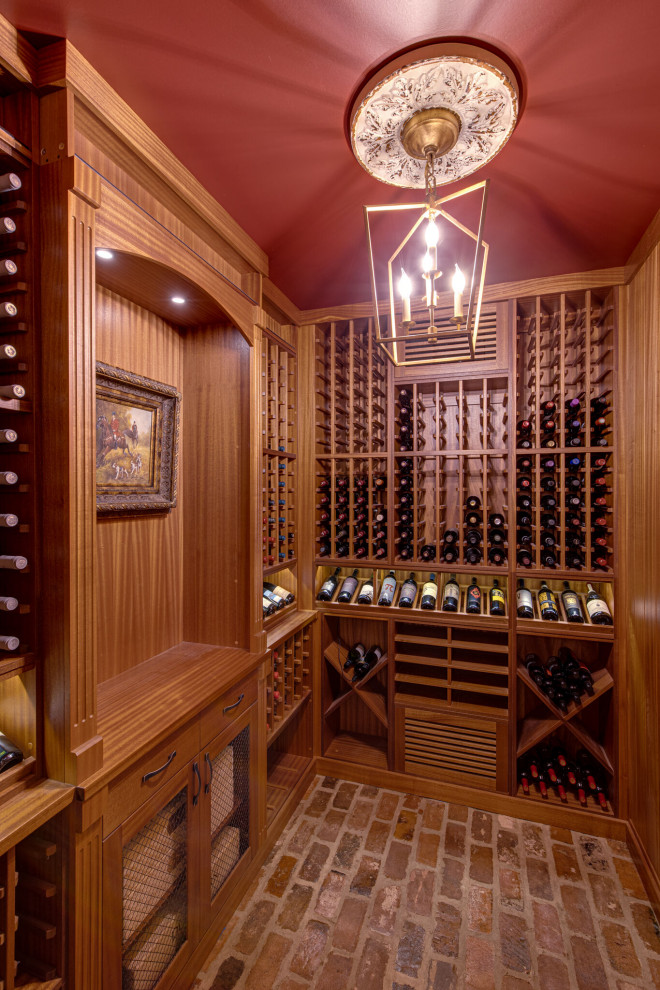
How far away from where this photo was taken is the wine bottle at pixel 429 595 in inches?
105

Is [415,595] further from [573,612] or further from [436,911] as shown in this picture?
[436,911]

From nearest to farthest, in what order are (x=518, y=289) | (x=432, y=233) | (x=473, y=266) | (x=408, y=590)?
(x=432, y=233) < (x=473, y=266) < (x=518, y=289) < (x=408, y=590)

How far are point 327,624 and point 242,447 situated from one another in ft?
4.69

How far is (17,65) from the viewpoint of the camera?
115 cm

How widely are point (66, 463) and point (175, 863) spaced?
139 centimetres

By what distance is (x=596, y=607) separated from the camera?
8.16ft

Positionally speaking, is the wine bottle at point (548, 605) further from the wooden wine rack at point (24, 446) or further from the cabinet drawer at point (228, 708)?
the wooden wine rack at point (24, 446)

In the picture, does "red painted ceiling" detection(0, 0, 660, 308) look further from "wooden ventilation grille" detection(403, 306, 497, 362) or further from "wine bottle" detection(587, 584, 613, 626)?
"wine bottle" detection(587, 584, 613, 626)

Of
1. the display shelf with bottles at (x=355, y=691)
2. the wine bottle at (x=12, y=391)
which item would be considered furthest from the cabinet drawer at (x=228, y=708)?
the wine bottle at (x=12, y=391)

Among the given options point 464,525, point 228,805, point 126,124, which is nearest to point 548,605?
point 464,525

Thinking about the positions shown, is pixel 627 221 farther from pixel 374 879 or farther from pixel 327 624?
pixel 374 879

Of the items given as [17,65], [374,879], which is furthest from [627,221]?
[374,879]

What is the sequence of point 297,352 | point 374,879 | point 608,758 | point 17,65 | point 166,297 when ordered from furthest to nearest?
point 297,352, point 608,758, point 374,879, point 166,297, point 17,65

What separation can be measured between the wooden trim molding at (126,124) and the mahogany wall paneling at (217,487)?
47 centimetres
